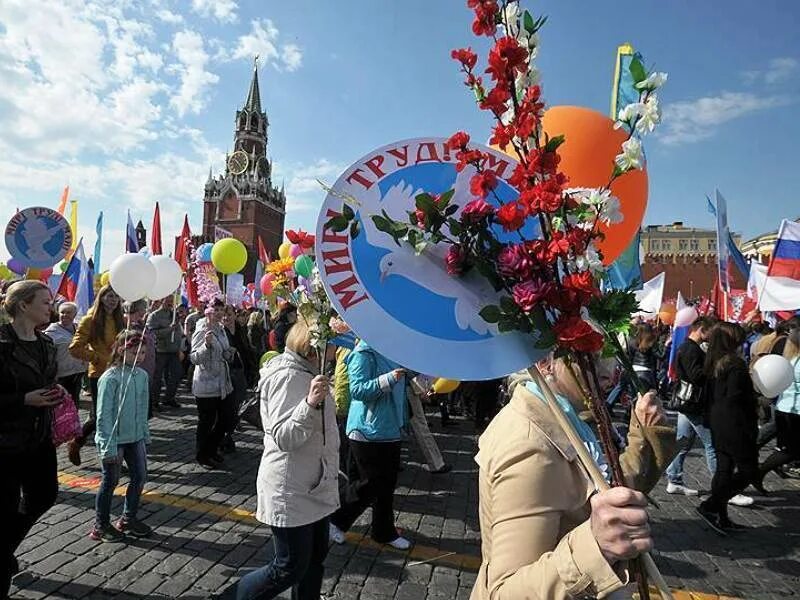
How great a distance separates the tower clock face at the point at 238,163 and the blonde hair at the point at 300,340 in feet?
264

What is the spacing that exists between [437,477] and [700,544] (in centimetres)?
275

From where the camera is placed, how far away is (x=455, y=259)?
1.39 metres

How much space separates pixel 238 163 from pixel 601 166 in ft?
272

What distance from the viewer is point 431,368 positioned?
1.38 meters

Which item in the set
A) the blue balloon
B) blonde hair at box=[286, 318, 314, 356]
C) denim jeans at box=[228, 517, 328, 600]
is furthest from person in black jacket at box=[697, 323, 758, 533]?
the blue balloon

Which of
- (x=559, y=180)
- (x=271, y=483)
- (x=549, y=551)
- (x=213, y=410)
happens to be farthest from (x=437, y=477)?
(x=559, y=180)

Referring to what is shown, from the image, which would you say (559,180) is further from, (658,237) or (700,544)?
(658,237)

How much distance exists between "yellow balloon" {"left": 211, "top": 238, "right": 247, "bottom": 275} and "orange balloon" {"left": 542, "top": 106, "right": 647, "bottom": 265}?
28.5ft

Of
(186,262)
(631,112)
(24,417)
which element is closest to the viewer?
(631,112)

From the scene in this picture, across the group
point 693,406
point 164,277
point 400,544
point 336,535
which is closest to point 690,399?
point 693,406

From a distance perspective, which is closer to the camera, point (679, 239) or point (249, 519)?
point (249, 519)

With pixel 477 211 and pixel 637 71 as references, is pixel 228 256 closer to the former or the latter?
pixel 477 211

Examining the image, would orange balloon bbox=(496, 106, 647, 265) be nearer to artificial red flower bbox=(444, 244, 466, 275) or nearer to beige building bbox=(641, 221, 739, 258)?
artificial red flower bbox=(444, 244, 466, 275)

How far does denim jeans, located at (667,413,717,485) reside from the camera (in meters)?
5.83
